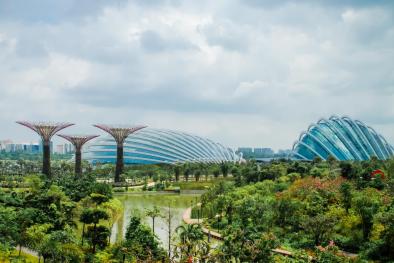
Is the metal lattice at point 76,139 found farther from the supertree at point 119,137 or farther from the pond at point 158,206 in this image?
the pond at point 158,206

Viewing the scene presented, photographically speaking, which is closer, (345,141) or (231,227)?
(231,227)

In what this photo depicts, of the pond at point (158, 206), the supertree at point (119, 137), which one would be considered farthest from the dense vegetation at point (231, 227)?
the supertree at point (119, 137)

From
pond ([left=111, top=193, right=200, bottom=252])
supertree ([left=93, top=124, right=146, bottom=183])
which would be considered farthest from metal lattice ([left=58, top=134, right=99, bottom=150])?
pond ([left=111, top=193, right=200, bottom=252])

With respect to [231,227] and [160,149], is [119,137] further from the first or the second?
[231,227]

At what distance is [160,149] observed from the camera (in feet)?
327

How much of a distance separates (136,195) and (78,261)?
37.9 metres

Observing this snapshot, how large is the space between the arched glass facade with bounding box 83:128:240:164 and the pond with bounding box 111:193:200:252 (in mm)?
38017

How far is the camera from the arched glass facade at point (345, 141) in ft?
259

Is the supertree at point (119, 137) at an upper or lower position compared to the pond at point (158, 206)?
upper

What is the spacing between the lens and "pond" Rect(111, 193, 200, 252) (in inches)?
1311

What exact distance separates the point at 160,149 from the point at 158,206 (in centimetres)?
5353

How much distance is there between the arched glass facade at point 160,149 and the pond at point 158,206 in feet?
125

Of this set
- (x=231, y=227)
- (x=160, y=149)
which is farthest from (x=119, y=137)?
(x=231, y=227)

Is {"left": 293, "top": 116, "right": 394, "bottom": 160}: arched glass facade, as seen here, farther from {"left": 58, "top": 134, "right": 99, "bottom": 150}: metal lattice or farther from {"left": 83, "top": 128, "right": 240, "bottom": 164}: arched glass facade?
{"left": 58, "top": 134, "right": 99, "bottom": 150}: metal lattice
